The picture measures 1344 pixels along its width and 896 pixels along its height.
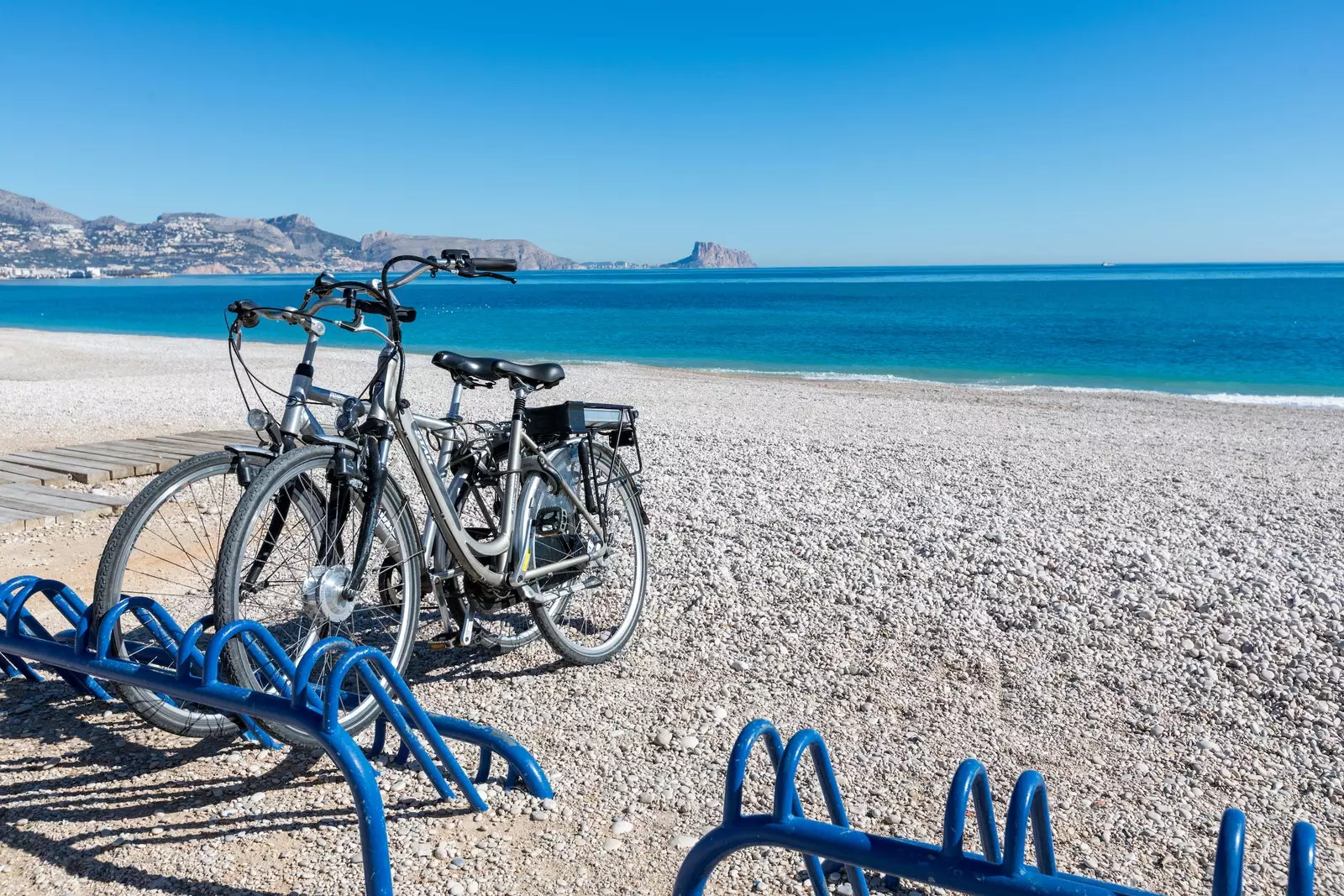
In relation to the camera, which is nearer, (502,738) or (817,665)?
(502,738)

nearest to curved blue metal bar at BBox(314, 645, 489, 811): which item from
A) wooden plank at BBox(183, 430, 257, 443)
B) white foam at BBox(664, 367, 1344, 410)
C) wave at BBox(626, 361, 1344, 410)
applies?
wooden plank at BBox(183, 430, 257, 443)

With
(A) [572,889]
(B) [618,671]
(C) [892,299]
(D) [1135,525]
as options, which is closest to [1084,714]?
(B) [618,671]

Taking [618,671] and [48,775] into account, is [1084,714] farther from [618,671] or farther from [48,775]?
A: [48,775]

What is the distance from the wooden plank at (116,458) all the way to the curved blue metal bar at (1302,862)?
818cm

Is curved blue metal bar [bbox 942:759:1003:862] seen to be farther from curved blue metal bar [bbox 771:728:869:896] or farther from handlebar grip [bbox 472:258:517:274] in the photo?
handlebar grip [bbox 472:258:517:274]

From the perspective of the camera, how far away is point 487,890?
2.75m

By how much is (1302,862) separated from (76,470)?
836 centimetres

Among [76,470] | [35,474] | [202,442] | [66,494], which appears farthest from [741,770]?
[202,442]

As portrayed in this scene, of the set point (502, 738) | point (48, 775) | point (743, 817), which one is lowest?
point (48, 775)

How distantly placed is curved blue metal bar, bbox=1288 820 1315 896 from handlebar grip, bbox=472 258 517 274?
3001mm

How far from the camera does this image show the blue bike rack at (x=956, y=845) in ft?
5.87

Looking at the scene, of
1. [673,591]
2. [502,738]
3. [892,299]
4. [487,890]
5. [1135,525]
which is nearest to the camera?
[487,890]

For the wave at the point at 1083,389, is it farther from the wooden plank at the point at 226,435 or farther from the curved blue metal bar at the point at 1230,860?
the curved blue metal bar at the point at 1230,860

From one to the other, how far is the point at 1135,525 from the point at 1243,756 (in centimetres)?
381
